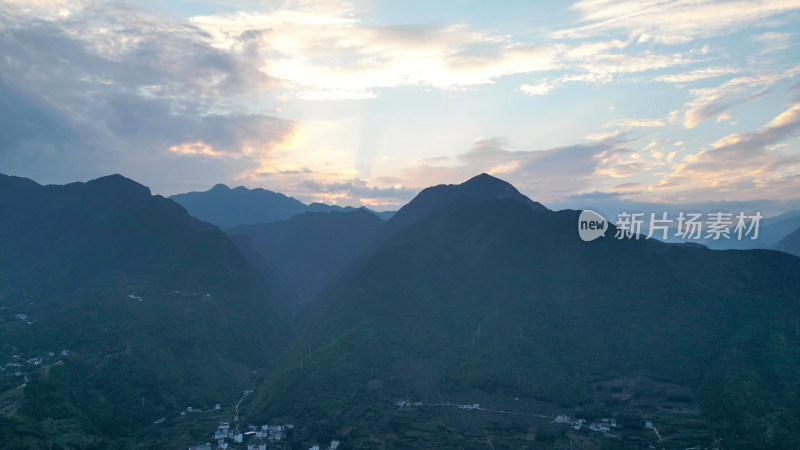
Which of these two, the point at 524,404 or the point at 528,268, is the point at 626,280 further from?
the point at 524,404

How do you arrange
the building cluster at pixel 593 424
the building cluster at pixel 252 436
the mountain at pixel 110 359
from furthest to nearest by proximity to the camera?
the building cluster at pixel 593 424 < the building cluster at pixel 252 436 < the mountain at pixel 110 359

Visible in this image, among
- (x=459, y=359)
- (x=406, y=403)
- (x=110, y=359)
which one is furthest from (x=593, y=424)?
(x=110, y=359)

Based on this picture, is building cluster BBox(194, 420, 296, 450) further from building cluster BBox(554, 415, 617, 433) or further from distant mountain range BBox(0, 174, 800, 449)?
building cluster BBox(554, 415, 617, 433)

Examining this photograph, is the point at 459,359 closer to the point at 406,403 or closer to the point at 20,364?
the point at 406,403

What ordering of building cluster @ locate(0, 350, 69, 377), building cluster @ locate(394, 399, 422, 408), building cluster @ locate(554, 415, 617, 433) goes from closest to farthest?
building cluster @ locate(554, 415, 617, 433) → building cluster @ locate(0, 350, 69, 377) → building cluster @ locate(394, 399, 422, 408)

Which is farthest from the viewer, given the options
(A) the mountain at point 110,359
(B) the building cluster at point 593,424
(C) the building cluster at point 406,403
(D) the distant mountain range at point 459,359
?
(C) the building cluster at point 406,403

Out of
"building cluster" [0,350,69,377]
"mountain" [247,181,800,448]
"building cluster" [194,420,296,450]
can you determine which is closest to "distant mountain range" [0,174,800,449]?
"mountain" [247,181,800,448]

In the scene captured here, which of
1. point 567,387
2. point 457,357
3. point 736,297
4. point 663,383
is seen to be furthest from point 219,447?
point 736,297

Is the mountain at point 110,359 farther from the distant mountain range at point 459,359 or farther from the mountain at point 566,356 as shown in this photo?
the mountain at point 566,356

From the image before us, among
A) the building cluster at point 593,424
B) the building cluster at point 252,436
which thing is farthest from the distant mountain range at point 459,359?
the building cluster at point 252,436
